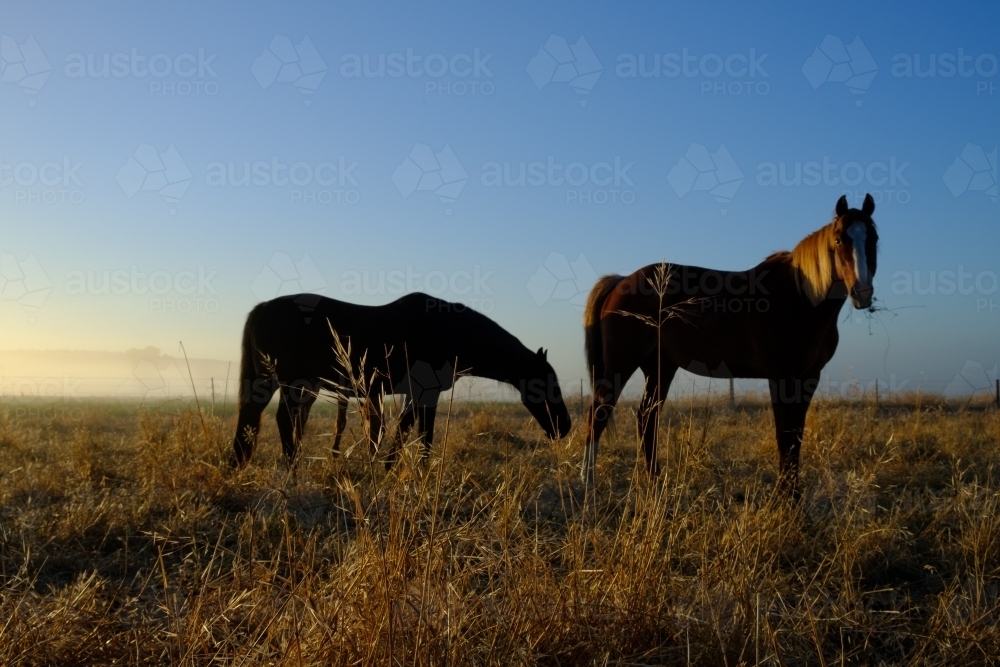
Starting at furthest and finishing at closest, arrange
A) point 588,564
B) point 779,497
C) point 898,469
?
point 898,469
point 779,497
point 588,564

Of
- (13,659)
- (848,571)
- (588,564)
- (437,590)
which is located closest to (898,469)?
(848,571)

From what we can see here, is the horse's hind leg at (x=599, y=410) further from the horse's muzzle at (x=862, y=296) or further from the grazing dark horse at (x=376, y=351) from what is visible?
the horse's muzzle at (x=862, y=296)

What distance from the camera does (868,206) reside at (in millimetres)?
4941

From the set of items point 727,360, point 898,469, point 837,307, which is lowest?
point 898,469

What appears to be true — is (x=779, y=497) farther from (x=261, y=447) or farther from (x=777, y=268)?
(x=261, y=447)

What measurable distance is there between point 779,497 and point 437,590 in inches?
115

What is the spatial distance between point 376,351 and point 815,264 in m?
4.29

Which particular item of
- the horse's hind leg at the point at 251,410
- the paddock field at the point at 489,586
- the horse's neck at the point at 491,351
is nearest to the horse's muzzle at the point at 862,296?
the paddock field at the point at 489,586

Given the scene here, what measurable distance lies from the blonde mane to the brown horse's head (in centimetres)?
7

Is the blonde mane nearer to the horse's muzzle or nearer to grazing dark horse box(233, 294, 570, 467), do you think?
the horse's muzzle

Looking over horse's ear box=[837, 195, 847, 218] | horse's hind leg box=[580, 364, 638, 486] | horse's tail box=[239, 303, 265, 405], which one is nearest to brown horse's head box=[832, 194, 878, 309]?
horse's ear box=[837, 195, 847, 218]

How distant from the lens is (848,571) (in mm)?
2959

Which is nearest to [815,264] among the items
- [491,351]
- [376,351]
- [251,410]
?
[491,351]

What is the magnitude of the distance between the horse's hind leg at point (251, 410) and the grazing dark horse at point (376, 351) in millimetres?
10
